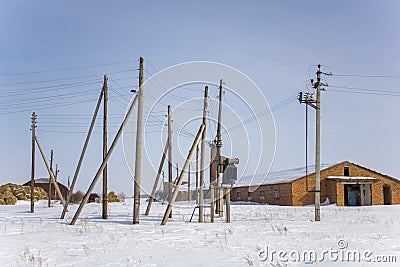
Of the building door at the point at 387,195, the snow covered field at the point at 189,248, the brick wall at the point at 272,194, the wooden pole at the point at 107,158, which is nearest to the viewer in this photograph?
the snow covered field at the point at 189,248

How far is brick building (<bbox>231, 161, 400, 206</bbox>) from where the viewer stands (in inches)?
1750

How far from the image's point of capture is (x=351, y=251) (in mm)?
10336

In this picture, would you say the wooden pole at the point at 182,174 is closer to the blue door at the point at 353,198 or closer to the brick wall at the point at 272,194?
the brick wall at the point at 272,194

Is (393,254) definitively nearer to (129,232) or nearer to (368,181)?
(129,232)

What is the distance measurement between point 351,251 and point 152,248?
4658 mm

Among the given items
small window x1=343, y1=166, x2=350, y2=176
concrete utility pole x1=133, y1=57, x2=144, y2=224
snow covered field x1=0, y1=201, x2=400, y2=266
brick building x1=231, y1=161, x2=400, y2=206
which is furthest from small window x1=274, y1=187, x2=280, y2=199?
snow covered field x1=0, y1=201, x2=400, y2=266

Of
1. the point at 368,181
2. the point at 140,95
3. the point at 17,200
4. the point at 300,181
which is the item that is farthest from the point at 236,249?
the point at 17,200

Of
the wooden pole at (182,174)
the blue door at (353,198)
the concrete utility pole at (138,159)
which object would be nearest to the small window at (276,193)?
the blue door at (353,198)

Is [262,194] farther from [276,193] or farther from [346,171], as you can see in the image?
[346,171]

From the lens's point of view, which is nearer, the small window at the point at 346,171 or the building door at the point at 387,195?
the small window at the point at 346,171

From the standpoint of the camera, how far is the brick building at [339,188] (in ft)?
146

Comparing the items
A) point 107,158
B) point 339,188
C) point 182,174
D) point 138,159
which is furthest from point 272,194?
point 107,158

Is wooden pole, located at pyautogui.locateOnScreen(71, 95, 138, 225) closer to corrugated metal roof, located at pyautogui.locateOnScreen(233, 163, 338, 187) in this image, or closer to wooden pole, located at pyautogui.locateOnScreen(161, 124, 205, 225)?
wooden pole, located at pyautogui.locateOnScreen(161, 124, 205, 225)

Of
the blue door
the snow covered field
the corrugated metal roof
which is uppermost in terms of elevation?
the corrugated metal roof
